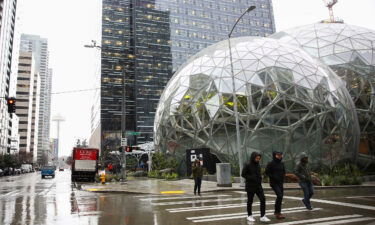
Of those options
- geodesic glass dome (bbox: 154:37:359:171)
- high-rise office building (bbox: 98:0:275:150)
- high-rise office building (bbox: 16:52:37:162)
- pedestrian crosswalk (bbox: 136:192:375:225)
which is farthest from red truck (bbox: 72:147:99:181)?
high-rise office building (bbox: 16:52:37:162)

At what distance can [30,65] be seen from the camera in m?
135

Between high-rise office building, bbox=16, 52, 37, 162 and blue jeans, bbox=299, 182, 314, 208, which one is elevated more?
high-rise office building, bbox=16, 52, 37, 162

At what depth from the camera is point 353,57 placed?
32.1 metres

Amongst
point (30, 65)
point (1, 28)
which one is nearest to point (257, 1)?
point (1, 28)

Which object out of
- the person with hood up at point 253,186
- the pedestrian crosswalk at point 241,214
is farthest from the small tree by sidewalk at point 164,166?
the person with hood up at point 253,186

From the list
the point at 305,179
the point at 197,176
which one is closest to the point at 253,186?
the point at 305,179

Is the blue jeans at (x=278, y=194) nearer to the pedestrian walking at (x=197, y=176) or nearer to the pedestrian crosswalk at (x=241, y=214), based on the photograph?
the pedestrian crosswalk at (x=241, y=214)

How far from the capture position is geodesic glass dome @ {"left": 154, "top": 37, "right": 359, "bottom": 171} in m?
22.4

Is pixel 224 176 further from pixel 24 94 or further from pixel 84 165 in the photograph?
pixel 24 94

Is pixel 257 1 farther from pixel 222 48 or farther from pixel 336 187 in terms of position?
pixel 336 187

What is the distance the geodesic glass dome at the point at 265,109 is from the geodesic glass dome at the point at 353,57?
5.25m

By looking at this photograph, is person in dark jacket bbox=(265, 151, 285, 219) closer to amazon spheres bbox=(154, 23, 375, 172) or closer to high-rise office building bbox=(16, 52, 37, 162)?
amazon spheres bbox=(154, 23, 375, 172)

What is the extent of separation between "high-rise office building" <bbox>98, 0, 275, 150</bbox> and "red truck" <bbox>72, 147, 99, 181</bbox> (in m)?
62.9

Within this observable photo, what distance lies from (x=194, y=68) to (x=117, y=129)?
73.9 m
